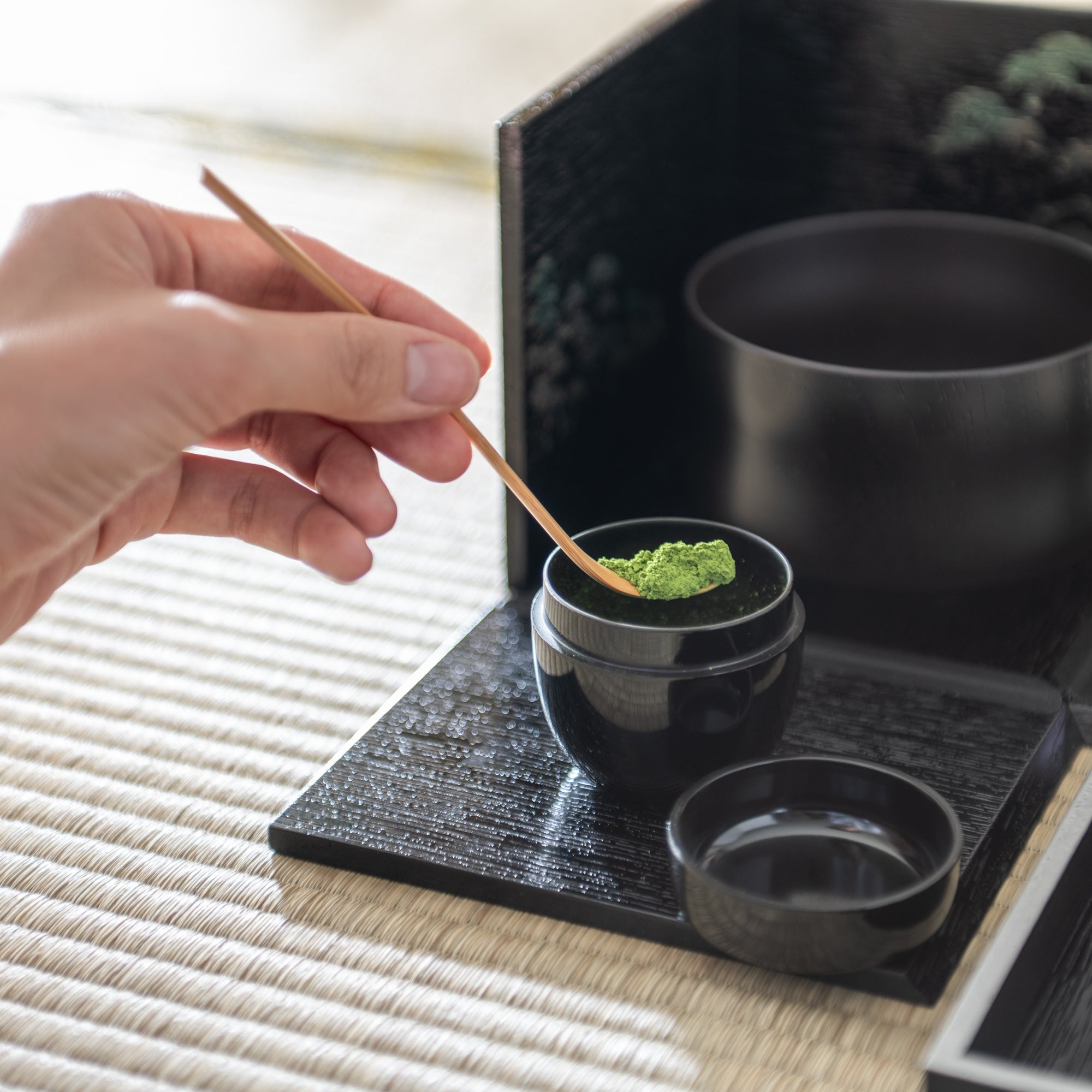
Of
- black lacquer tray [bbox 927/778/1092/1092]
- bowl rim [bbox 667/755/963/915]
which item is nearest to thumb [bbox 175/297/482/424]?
bowl rim [bbox 667/755/963/915]

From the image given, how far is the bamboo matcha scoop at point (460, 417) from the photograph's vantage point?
60cm

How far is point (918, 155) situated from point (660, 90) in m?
0.24

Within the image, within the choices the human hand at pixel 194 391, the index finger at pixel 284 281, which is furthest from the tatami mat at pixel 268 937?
the index finger at pixel 284 281

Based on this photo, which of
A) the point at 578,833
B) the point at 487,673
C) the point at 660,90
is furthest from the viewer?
the point at 660,90

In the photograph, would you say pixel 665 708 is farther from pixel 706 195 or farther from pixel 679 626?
pixel 706 195

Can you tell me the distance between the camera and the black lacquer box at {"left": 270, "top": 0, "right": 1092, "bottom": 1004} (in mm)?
697

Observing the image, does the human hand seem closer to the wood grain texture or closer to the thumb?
the thumb

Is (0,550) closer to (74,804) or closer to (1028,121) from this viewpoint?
(74,804)

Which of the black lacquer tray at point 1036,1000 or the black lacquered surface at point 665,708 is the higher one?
the black lacquered surface at point 665,708

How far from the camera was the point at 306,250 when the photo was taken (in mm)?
741

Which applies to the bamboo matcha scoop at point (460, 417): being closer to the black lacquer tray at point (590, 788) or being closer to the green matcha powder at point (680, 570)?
the green matcha powder at point (680, 570)

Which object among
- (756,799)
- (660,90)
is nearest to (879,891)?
(756,799)

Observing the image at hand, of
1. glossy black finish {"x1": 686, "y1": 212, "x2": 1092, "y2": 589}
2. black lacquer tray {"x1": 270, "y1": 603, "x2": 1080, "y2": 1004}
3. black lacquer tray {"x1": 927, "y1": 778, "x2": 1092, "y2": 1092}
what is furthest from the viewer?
glossy black finish {"x1": 686, "y1": 212, "x2": 1092, "y2": 589}

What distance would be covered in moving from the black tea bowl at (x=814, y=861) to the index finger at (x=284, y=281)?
25 centimetres
